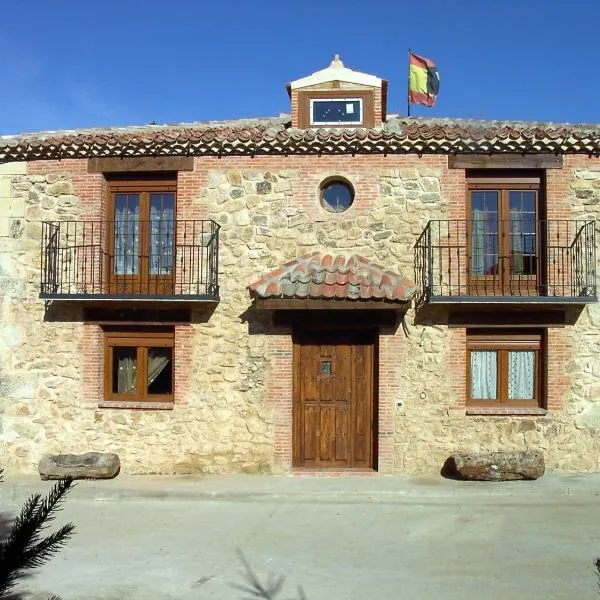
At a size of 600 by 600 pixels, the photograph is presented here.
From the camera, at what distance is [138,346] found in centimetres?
1087

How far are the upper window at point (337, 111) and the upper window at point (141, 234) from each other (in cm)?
298

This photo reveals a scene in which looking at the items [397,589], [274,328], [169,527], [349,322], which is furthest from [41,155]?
[397,589]

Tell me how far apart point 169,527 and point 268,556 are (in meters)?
1.67

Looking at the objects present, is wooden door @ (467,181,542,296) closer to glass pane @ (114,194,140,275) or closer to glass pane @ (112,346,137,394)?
glass pane @ (114,194,140,275)

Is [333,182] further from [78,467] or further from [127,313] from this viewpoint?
[78,467]

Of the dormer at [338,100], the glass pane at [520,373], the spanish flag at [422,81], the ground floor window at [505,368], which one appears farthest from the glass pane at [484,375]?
the spanish flag at [422,81]

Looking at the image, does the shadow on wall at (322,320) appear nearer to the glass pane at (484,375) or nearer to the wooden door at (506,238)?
the glass pane at (484,375)

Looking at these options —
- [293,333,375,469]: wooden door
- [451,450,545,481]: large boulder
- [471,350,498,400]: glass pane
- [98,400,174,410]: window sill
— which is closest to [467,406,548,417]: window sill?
[471,350,498,400]: glass pane

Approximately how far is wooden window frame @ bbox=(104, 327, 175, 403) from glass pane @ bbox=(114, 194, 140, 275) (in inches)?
39.4

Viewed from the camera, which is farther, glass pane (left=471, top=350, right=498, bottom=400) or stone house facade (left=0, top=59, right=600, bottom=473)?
glass pane (left=471, top=350, right=498, bottom=400)

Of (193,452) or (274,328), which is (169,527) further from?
(274,328)

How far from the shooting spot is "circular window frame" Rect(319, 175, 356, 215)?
10531 millimetres

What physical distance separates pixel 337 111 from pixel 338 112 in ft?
0.08

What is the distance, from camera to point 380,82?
11883 mm
